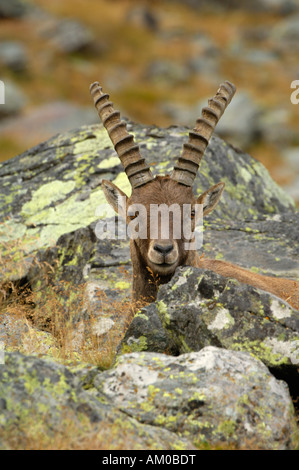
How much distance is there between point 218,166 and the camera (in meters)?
14.2

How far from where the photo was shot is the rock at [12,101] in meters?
39.0

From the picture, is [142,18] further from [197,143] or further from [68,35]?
[197,143]

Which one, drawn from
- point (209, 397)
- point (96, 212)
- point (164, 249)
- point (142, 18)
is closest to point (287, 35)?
point (142, 18)

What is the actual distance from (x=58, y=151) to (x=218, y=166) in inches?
144

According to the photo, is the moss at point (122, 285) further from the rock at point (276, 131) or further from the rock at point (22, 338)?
the rock at point (276, 131)

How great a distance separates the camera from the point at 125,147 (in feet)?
32.4

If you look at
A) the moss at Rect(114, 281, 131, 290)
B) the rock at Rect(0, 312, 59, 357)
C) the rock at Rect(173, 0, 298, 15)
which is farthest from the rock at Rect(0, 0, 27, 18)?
the rock at Rect(0, 312, 59, 357)

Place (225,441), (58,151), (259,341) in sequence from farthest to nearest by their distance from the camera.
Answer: (58,151)
(259,341)
(225,441)

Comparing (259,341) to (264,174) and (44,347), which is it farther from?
(264,174)

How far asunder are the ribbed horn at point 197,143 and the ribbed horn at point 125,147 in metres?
0.47

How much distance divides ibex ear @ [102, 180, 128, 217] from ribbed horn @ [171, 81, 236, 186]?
3.32ft

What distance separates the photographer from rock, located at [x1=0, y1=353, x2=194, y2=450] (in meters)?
5.26

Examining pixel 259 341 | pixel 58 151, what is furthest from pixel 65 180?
pixel 259 341

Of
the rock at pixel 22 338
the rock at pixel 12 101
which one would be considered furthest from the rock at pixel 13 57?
the rock at pixel 22 338
